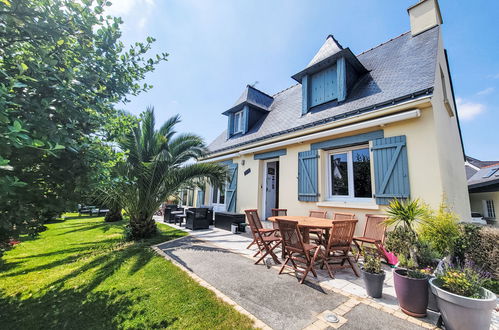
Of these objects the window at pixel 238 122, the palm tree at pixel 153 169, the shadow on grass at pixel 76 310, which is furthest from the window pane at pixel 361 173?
the window at pixel 238 122

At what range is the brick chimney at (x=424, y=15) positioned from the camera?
7371 mm

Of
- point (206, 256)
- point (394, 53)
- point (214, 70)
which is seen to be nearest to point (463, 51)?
point (394, 53)

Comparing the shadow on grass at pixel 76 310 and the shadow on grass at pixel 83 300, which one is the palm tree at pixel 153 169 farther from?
the shadow on grass at pixel 76 310

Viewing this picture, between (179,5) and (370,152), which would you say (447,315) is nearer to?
(370,152)

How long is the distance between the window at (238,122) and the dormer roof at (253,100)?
320 millimetres

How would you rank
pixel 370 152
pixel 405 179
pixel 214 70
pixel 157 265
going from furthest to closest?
pixel 214 70 < pixel 370 152 < pixel 405 179 < pixel 157 265

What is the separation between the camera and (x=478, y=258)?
4.06 metres

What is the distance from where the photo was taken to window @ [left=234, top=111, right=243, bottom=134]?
1202 centimetres

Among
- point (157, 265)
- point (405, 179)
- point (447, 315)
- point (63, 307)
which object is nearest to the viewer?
point (447, 315)

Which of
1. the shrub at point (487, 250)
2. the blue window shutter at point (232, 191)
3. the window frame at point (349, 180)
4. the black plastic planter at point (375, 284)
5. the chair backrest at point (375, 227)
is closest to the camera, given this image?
the black plastic planter at point (375, 284)

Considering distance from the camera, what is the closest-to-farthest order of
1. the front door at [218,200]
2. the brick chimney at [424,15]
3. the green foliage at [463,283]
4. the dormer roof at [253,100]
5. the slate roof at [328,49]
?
the green foliage at [463,283], the brick chimney at [424,15], the slate roof at [328,49], the front door at [218,200], the dormer roof at [253,100]

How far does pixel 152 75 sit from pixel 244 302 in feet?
12.7

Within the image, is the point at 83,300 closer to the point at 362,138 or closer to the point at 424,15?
the point at 362,138

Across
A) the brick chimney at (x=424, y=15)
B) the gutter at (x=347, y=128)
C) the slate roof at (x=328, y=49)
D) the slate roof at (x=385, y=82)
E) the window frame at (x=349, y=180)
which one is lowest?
the window frame at (x=349, y=180)
